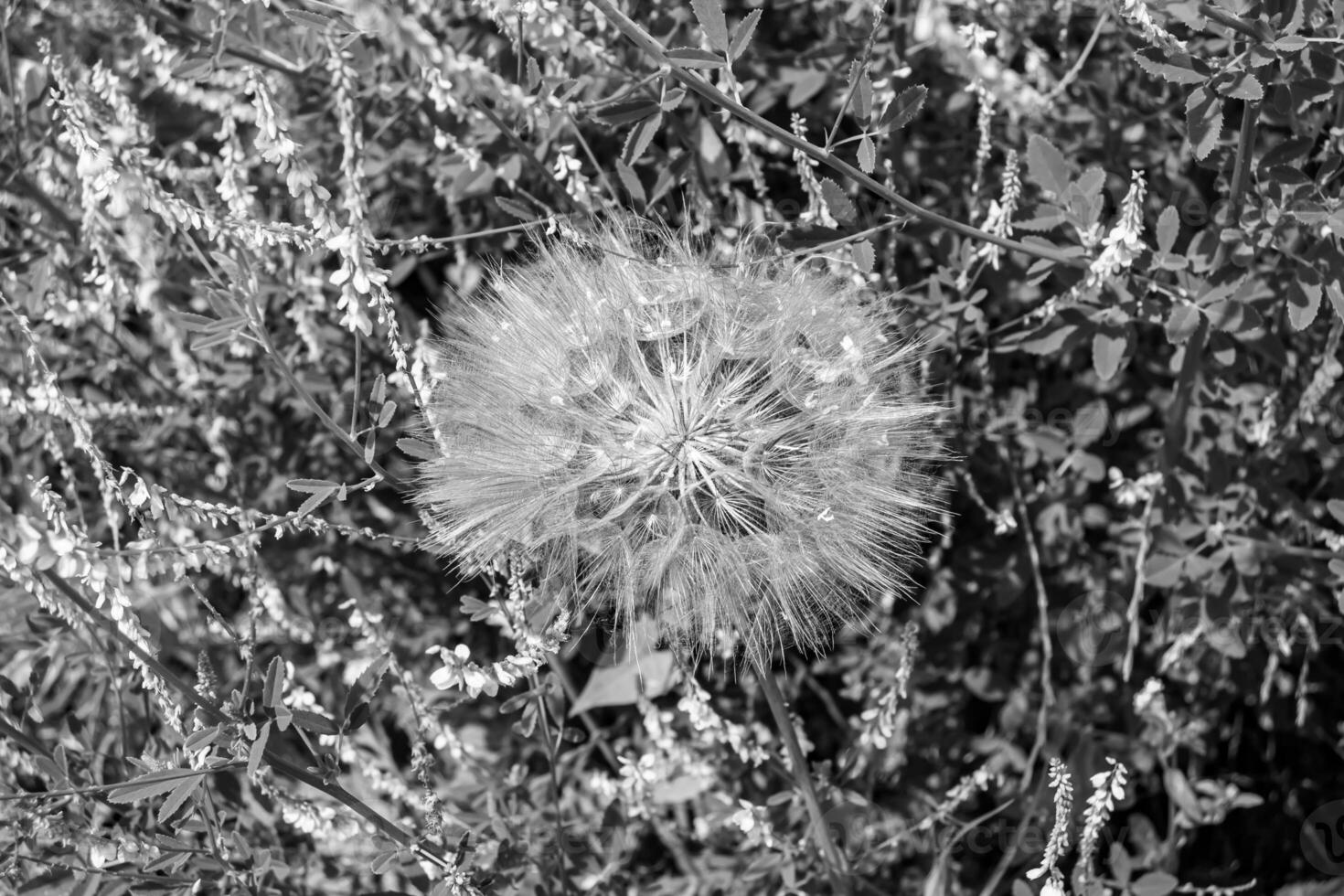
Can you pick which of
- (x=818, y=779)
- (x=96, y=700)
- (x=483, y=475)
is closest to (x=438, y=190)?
(x=483, y=475)

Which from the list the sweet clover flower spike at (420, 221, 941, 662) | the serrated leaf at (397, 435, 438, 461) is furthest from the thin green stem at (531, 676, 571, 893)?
the serrated leaf at (397, 435, 438, 461)

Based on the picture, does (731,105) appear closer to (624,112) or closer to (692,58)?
(692,58)

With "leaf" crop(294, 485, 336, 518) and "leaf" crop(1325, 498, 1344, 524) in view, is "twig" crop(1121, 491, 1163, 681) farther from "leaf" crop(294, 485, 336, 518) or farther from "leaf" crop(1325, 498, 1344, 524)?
"leaf" crop(294, 485, 336, 518)

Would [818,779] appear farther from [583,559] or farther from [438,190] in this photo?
[438,190]

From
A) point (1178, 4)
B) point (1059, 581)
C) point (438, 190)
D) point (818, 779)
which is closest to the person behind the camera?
point (1178, 4)

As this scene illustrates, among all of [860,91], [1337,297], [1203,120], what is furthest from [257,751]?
[1337,297]

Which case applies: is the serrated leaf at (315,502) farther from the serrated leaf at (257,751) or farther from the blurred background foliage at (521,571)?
the serrated leaf at (257,751)
